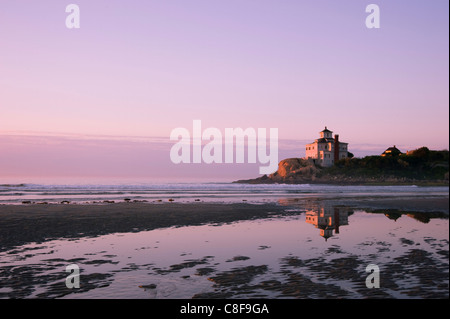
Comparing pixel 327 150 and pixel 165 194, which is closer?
pixel 165 194

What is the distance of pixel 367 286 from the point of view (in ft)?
26.1

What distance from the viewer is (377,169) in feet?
465

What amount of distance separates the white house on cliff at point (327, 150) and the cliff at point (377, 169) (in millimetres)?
3562

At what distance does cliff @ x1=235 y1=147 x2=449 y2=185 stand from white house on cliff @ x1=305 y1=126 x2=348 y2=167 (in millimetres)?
3562

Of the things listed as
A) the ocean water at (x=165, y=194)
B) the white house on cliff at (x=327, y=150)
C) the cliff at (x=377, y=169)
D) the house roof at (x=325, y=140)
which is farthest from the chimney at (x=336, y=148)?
the ocean water at (x=165, y=194)

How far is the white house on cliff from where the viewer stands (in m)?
153

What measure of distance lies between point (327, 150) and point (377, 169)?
2228cm

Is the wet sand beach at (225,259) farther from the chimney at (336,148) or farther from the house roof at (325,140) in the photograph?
the chimney at (336,148)

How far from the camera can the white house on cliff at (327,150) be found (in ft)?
502

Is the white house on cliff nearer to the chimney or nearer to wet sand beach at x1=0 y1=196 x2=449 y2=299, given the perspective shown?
the chimney

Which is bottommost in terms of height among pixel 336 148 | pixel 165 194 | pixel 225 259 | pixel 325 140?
pixel 165 194

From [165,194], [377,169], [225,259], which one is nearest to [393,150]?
[377,169]

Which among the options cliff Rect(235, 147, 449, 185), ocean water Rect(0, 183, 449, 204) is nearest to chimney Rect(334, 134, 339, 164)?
cliff Rect(235, 147, 449, 185)

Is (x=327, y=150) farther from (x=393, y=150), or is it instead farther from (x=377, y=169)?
(x=393, y=150)
